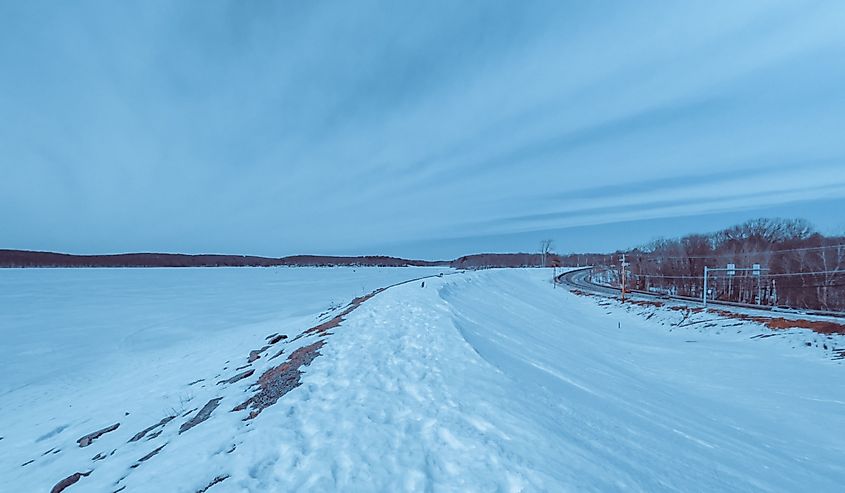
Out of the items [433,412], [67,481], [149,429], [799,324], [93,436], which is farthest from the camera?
[799,324]

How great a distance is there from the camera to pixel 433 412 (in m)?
4.42

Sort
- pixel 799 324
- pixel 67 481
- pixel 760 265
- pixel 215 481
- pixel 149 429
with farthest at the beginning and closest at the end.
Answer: pixel 760 265, pixel 799 324, pixel 149 429, pixel 67 481, pixel 215 481

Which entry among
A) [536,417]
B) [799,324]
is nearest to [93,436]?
[536,417]

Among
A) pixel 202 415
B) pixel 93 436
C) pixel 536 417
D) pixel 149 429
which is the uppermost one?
pixel 536 417

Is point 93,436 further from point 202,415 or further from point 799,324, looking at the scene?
point 799,324

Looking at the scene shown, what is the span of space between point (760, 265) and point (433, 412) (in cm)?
3206

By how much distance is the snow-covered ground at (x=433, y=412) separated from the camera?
3521 millimetres

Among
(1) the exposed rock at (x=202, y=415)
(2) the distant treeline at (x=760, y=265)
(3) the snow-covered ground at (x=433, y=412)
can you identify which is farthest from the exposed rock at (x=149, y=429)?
(2) the distant treeline at (x=760, y=265)

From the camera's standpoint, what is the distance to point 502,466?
3.34 m

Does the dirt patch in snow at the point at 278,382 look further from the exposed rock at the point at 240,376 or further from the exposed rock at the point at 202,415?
the exposed rock at the point at 240,376

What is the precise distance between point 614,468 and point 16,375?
56.7ft

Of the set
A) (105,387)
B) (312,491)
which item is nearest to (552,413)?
(312,491)

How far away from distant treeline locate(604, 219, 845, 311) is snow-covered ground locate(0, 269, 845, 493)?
12251mm

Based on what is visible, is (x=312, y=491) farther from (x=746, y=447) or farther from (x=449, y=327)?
(x=746, y=447)
